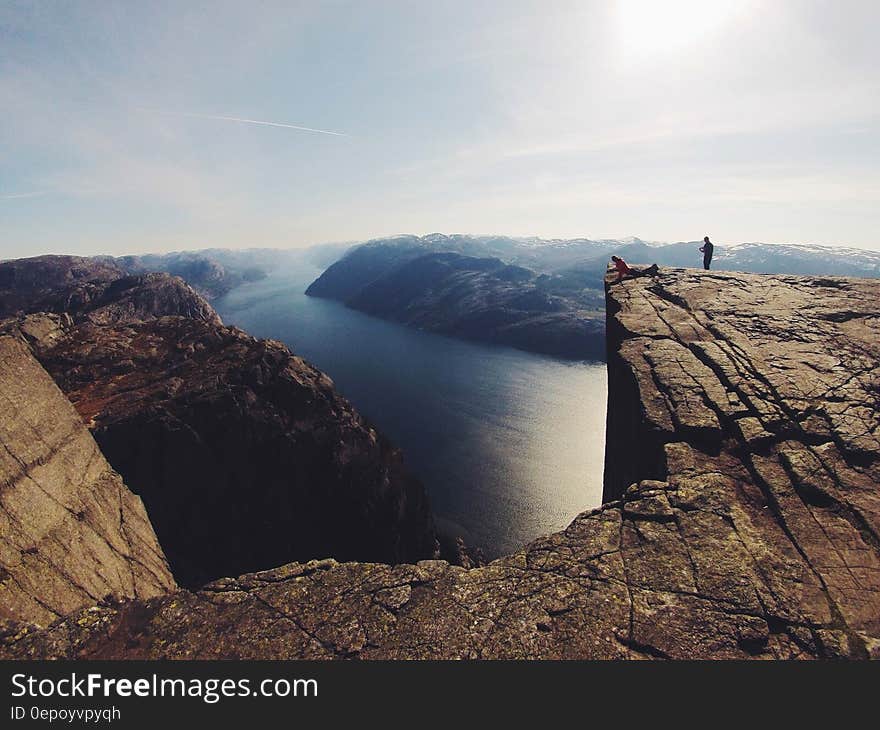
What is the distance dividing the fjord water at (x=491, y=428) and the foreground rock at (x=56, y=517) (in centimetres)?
5939

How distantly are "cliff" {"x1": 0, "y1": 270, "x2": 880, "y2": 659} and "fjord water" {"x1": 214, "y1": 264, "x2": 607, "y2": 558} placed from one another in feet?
199

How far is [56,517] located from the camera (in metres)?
14.1

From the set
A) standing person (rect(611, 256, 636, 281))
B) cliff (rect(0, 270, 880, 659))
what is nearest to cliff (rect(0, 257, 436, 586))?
cliff (rect(0, 270, 880, 659))

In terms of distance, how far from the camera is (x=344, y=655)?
8.67 meters

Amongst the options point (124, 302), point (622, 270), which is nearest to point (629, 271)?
point (622, 270)

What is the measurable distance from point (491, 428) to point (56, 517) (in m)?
103

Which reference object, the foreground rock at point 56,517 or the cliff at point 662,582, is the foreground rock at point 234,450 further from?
the cliff at point 662,582

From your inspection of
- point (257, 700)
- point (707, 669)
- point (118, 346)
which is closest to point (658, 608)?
point (707, 669)

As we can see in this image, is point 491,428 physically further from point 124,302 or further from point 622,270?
point 124,302

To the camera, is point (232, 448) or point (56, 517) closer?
point (56, 517)

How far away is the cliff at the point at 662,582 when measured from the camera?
8656mm

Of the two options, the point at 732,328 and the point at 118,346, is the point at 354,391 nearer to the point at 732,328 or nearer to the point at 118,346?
the point at 118,346

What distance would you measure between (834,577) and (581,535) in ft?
18.1

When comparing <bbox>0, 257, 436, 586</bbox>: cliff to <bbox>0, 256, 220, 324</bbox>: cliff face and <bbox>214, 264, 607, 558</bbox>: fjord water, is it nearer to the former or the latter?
Answer: <bbox>214, 264, 607, 558</bbox>: fjord water
